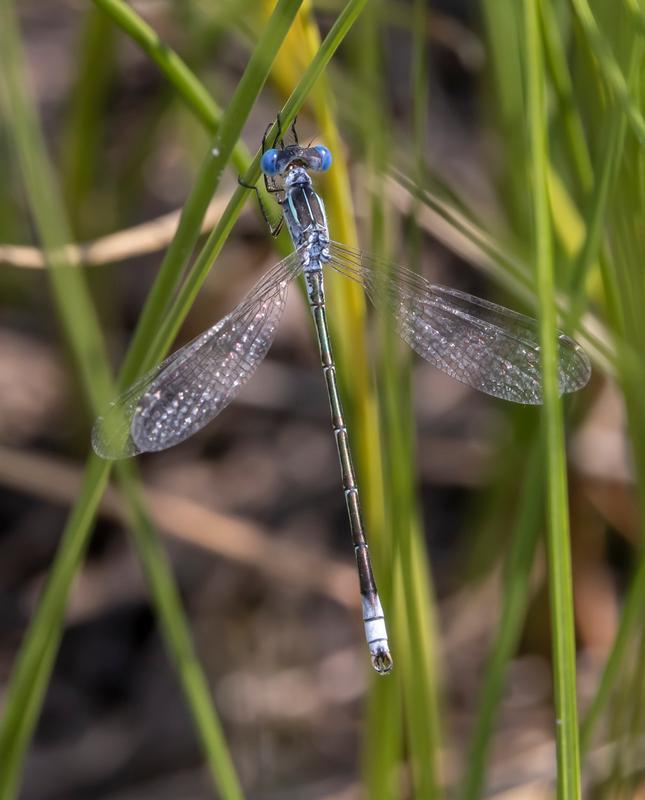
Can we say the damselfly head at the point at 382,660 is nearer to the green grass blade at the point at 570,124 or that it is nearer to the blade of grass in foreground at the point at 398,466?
the blade of grass in foreground at the point at 398,466

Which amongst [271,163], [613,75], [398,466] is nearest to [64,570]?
[398,466]

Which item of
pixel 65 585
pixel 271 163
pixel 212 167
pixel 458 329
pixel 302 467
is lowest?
pixel 65 585

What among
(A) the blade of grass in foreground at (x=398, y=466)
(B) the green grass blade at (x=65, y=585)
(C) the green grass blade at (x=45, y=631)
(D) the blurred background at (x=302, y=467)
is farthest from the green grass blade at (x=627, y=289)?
(C) the green grass blade at (x=45, y=631)

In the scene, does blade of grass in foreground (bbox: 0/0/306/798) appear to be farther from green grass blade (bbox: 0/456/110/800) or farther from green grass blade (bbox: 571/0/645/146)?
green grass blade (bbox: 571/0/645/146)

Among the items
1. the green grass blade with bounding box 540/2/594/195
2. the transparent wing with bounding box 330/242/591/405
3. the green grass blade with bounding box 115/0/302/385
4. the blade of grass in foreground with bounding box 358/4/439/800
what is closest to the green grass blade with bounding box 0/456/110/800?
the green grass blade with bounding box 115/0/302/385

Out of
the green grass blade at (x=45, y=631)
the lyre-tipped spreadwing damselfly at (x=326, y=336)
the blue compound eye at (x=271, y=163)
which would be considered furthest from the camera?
the lyre-tipped spreadwing damselfly at (x=326, y=336)

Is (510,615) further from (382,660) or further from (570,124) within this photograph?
(570,124)

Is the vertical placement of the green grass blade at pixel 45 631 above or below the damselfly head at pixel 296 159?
below
